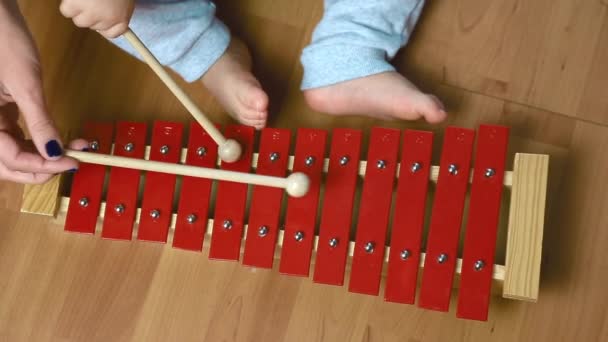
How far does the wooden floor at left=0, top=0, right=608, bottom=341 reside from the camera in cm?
88

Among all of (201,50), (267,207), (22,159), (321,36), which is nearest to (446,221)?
(267,207)

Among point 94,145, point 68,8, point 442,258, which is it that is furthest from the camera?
→ point 94,145

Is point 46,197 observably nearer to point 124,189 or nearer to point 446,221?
point 124,189

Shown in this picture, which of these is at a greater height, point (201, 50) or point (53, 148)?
point (201, 50)

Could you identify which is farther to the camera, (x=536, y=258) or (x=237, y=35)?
(x=237, y=35)

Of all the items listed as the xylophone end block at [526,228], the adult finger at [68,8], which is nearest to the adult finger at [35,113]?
the adult finger at [68,8]

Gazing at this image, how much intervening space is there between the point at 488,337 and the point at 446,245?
0.21 m

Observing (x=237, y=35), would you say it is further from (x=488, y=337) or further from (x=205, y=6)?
(x=488, y=337)

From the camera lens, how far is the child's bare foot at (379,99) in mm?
820

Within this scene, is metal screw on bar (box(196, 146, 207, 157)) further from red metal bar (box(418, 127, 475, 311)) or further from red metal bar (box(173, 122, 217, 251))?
red metal bar (box(418, 127, 475, 311))

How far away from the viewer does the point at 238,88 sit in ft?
2.81

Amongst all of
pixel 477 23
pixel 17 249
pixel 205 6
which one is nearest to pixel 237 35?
pixel 205 6

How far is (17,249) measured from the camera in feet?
3.16

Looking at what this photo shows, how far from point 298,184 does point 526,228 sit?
307 mm
